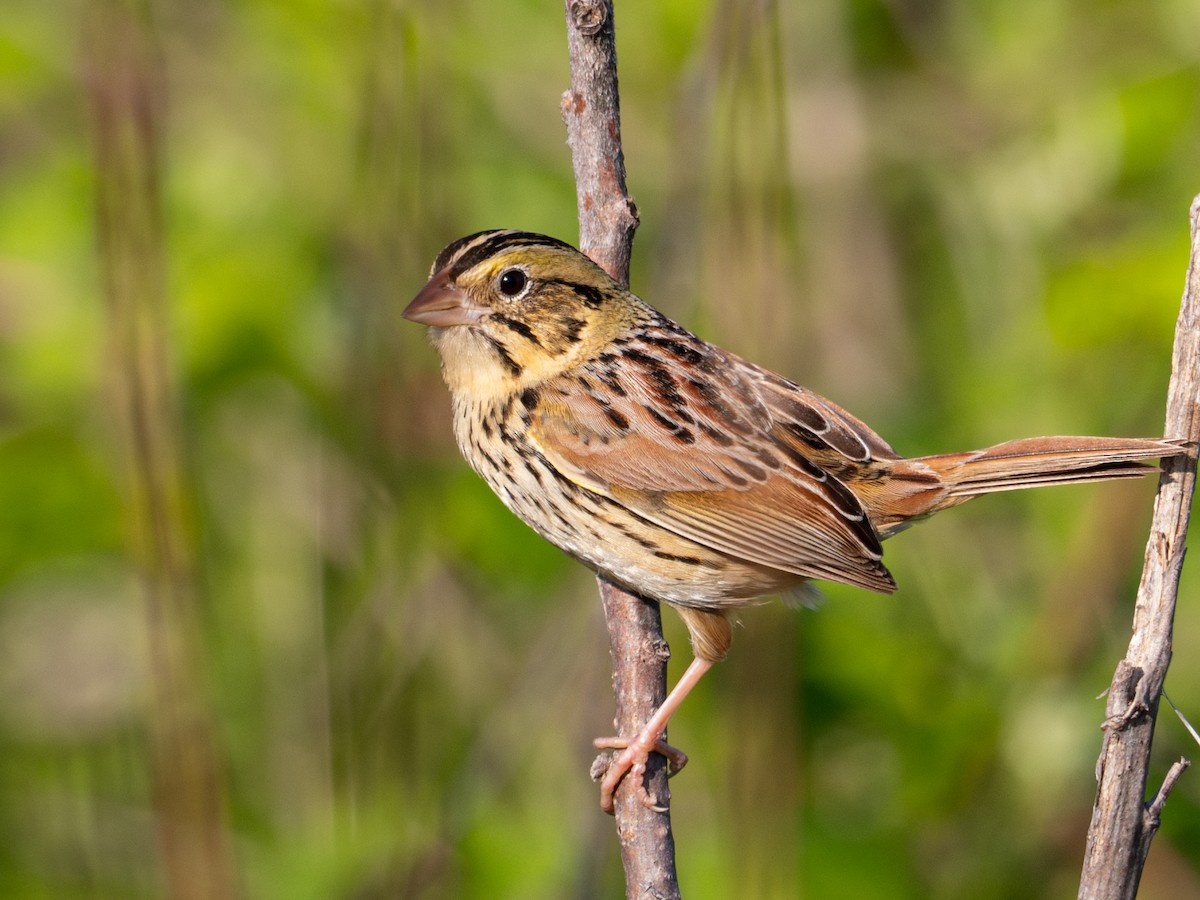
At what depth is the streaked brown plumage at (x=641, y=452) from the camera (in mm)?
3510

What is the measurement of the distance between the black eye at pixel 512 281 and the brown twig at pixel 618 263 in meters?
0.31

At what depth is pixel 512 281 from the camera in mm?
3504

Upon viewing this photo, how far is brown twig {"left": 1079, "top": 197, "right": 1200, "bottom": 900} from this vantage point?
97.0 inches

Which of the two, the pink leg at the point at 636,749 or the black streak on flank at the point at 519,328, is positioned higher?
the black streak on flank at the point at 519,328

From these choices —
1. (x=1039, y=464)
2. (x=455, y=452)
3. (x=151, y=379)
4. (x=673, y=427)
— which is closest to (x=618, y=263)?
(x=673, y=427)

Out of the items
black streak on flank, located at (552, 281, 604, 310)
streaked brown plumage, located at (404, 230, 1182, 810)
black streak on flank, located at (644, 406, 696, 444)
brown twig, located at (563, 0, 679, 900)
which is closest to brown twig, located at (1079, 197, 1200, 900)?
streaked brown plumage, located at (404, 230, 1182, 810)

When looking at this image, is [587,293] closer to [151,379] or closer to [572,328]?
[572,328]

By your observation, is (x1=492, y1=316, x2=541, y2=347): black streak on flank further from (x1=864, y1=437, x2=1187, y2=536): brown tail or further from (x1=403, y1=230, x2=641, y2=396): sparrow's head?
(x1=864, y1=437, x2=1187, y2=536): brown tail

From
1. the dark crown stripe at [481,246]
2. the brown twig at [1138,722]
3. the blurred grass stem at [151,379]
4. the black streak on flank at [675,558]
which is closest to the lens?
the brown twig at [1138,722]

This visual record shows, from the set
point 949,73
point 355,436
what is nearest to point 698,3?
point 949,73

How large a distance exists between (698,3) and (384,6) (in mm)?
2413

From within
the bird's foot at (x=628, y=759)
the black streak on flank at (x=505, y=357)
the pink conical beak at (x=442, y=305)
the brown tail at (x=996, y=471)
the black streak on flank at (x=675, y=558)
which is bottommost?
the bird's foot at (x=628, y=759)

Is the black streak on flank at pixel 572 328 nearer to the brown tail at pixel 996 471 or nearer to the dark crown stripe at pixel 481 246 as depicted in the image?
the dark crown stripe at pixel 481 246

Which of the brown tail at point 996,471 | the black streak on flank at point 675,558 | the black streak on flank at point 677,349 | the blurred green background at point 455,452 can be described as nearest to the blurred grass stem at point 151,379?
the blurred green background at point 455,452
